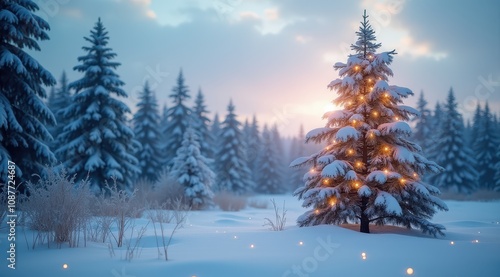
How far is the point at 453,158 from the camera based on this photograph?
31.5 m

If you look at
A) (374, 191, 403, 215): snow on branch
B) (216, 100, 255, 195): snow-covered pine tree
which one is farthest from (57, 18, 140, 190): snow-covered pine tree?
(216, 100, 255, 195): snow-covered pine tree

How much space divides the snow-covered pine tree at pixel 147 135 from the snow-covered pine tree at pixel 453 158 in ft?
91.2

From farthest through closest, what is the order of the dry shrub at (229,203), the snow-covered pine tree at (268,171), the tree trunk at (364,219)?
the snow-covered pine tree at (268,171) < the dry shrub at (229,203) < the tree trunk at (364,219)

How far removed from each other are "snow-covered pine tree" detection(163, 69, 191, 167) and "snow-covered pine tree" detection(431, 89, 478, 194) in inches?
998

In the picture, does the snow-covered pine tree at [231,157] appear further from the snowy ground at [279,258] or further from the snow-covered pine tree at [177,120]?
the snowy ground at [279,258]

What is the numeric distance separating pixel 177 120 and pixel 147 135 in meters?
3.11

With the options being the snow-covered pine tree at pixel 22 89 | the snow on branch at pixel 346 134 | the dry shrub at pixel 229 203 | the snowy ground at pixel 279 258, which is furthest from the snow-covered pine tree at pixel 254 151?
the snowy ground at pixel 279 258

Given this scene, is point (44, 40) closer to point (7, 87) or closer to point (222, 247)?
point (7, 87)

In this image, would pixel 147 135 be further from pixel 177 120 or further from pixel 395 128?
pixel 395 128

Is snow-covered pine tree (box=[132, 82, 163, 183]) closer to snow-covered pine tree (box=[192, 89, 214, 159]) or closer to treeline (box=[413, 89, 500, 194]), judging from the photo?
snow-covered pine tree (box=[192, 89, 214, 159])

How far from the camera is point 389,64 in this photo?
788 centimetres

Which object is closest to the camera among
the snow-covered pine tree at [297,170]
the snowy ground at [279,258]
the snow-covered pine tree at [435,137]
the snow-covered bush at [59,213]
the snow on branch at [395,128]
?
the snowy ground at [279,258]

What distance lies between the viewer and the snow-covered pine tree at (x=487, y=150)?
36097 millimetres

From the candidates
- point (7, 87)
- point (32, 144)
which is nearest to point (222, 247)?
point (32, 144)
